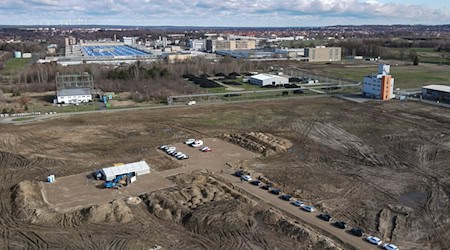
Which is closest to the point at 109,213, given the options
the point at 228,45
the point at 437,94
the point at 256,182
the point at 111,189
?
the point at 111,189

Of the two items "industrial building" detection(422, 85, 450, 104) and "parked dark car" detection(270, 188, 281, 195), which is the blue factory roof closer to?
"industrial building" detection(422, 85, 450, 104)

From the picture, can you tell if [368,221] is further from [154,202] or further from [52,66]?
[52,66]

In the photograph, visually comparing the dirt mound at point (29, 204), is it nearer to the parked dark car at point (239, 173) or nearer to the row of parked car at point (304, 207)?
the parked dark car at point (239, 173)

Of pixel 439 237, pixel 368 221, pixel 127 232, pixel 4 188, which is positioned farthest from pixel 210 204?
pixel 4 188

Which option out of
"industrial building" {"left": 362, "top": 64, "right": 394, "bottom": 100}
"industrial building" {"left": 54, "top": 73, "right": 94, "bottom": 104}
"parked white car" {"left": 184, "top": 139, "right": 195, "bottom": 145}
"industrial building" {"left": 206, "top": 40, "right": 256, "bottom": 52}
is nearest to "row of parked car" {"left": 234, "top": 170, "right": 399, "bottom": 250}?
"parked white car" {"left": 184, "top": 139, "right": 195, "bottom": 145}

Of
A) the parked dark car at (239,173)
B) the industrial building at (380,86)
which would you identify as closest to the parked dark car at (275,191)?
the parked dark car at (239,173)

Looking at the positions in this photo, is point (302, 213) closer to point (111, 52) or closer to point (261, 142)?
point (261, 142)
